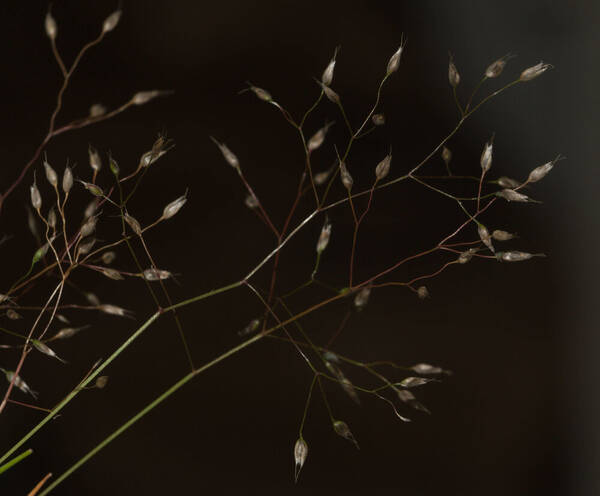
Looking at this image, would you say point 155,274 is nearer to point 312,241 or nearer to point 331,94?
point 331,94

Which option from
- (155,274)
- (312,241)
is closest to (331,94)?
(155,274)

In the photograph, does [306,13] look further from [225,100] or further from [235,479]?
[235,479]

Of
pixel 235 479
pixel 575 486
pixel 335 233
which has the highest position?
pixel 335 233

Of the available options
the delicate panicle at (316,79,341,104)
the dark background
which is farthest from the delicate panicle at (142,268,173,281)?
the dark background

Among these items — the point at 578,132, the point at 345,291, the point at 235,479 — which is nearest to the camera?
the point at 345,291

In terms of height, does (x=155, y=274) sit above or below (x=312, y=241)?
above

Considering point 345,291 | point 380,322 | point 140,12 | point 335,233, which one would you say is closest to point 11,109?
point 140,12

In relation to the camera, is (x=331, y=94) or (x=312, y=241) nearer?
(x=331, y=94)

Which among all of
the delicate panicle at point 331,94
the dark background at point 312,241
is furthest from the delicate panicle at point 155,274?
the dark background at point 312,241

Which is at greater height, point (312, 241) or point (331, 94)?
point (331, 94)
